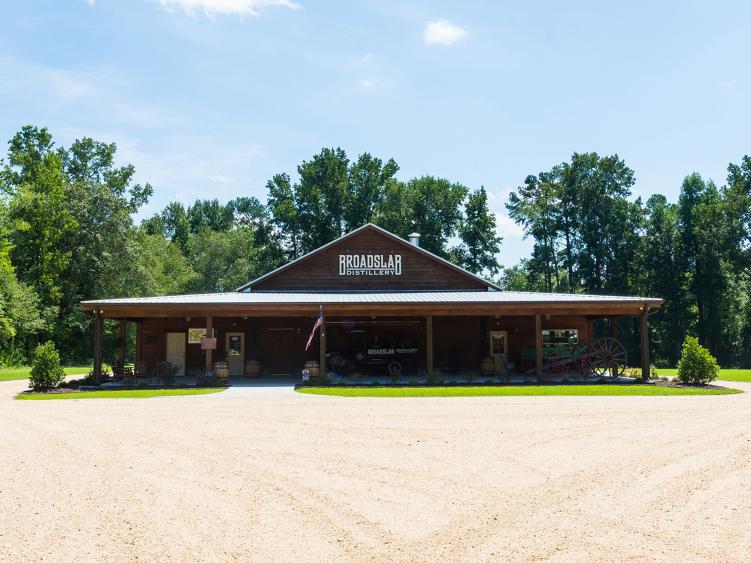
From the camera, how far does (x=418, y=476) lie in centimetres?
777

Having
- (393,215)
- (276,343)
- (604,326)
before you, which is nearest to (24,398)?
(276,343)

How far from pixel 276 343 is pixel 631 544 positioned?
21234 millimetres

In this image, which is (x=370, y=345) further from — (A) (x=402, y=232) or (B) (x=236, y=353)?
(A) (x=402, y=232)

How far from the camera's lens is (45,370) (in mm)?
19906

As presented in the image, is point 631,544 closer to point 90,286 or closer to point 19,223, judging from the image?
point 19,223

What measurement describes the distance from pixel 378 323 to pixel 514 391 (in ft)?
25.9

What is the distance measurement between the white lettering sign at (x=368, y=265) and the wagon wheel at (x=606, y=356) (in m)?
8.74

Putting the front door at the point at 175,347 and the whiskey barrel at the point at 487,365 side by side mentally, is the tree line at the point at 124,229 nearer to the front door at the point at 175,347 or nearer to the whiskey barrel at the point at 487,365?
the front door at the point at 175,347

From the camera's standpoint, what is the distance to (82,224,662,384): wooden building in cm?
2259

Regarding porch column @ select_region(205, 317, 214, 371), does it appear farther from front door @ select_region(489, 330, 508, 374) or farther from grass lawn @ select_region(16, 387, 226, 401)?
front door @ select_region(489, 330, 508, 374)

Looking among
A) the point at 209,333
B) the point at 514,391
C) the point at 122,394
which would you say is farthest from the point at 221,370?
the point at 514,391

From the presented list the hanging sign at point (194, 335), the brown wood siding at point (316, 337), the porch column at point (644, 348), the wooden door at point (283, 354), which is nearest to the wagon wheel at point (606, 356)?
the porch column at point (644, 348)

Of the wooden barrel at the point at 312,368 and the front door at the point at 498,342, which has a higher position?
the front door at the point at 498,342

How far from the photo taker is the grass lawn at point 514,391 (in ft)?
59.7
